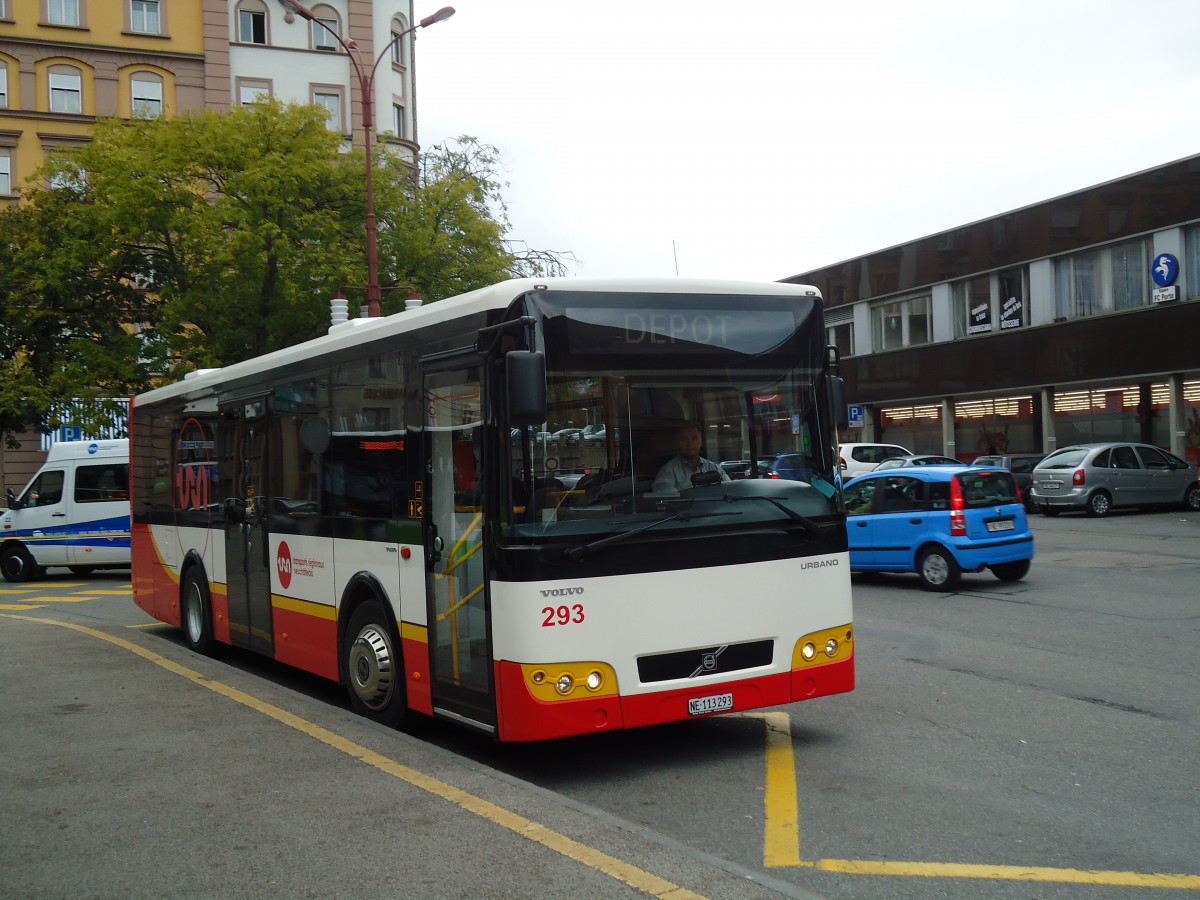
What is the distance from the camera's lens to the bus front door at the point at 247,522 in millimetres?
10055

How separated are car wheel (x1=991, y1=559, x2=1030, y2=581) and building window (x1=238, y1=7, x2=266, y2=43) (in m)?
38.6

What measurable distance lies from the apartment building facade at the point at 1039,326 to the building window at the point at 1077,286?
4cm

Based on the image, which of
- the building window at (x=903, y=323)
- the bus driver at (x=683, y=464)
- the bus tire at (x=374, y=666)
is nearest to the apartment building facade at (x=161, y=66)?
the building window at (x=903, y=323)

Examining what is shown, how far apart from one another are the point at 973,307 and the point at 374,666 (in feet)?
119

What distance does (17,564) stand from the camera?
927 inches

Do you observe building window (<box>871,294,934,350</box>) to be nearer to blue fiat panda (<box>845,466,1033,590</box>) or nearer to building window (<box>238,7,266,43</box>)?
building window (<box>238,7,266,43</box>)

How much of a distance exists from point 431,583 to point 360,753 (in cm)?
111

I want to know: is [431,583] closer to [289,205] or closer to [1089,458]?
[289,205]

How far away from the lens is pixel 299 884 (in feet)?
14.9

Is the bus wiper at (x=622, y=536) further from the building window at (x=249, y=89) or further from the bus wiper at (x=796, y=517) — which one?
the building window at (x=249, y=89)

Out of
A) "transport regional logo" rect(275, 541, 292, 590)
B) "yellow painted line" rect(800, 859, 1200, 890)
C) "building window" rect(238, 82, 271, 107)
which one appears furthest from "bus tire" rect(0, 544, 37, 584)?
"building window" rect(238, 82, 271, 107)

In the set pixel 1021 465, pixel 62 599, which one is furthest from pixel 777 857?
pixel 1021 465

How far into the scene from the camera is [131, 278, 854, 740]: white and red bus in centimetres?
637

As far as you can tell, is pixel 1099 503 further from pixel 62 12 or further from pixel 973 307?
pixel 62 12
